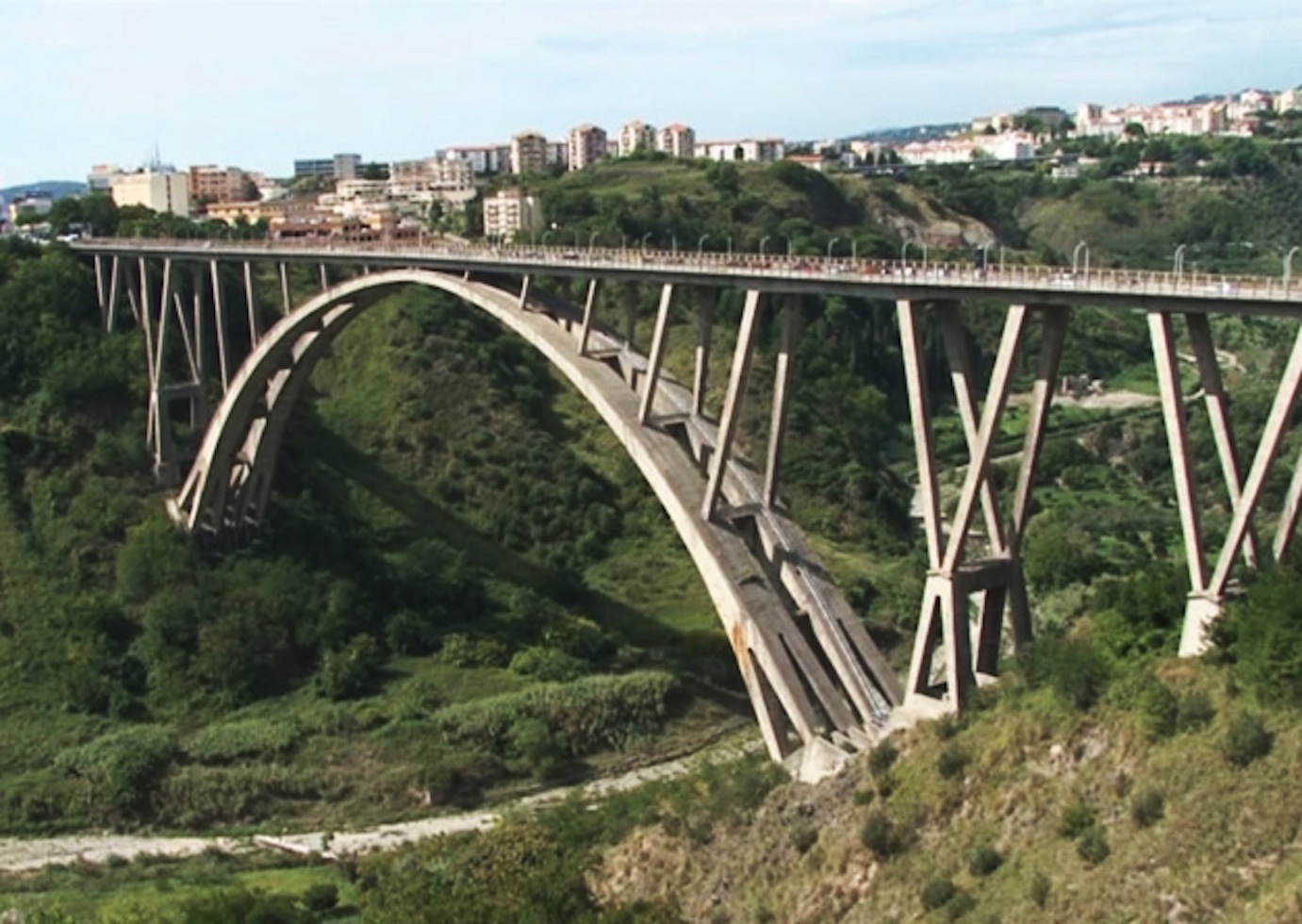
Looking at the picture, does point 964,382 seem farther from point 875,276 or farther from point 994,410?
point 875,276

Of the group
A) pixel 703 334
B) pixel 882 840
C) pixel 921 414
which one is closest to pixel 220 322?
pixel 703 334

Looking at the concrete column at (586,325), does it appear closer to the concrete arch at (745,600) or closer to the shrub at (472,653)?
the concrete arch at (745,600)

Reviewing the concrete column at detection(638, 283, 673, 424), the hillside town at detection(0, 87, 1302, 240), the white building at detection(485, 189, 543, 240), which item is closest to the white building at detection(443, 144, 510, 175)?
the hillside town at detection(0, 87, 1302, 240)

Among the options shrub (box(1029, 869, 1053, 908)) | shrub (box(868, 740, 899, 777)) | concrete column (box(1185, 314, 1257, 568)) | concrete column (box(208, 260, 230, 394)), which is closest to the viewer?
shrub (box(1029, 869, 1053, 908))

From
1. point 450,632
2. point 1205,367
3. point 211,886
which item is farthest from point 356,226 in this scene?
point 1205,367

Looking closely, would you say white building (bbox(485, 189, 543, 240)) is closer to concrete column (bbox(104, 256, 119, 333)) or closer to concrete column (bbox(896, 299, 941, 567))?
concrete column (bbox(104, 256, 119, 333))

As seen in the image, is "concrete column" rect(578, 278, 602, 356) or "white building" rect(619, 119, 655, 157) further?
"white building" rect(619, 119, 655, 157)

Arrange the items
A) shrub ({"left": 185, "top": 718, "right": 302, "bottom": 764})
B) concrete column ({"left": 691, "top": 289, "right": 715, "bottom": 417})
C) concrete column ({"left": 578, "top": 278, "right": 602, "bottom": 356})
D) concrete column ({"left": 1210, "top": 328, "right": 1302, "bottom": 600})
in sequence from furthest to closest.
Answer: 1. shrub ({"left": 185, "top": 718, "right": 302, "bottom": 764})
2. concrete column ({"left": 578, "top": 278, "right": 602, "bottom": 356})
3. concrete column ({"left": 691, "top": 289, "right": 715, "bottom": 417})
4. concrete column ({"left": 1210, "top": 328, "right": 1302, "bottom": 600})
